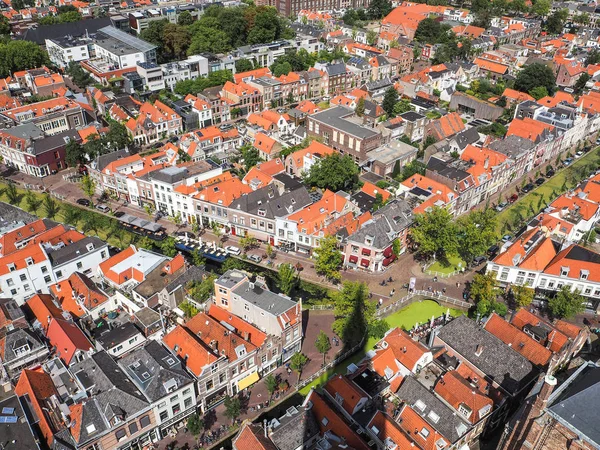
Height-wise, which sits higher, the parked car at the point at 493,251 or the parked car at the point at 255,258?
the parked car at the point at 493,251

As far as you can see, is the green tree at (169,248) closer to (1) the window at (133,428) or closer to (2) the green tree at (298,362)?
(2) the green tree at (298,362)

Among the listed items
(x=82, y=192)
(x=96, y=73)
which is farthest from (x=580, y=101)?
(x=96, y=73)

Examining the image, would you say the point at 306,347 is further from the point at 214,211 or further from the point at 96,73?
the point at 96,73

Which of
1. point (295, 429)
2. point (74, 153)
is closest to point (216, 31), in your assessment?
point (74, 153)

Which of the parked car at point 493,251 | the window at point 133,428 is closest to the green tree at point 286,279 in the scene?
the window at point 133,428

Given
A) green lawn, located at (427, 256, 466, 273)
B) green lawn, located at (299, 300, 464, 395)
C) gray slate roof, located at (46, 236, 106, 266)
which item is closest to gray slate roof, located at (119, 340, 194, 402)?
green lawn, located at (299, 300, 464, 395)

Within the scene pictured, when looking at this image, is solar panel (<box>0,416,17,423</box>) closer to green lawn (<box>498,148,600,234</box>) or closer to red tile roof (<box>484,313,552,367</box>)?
red tile roof (<box>484,313,552,367</box>)
